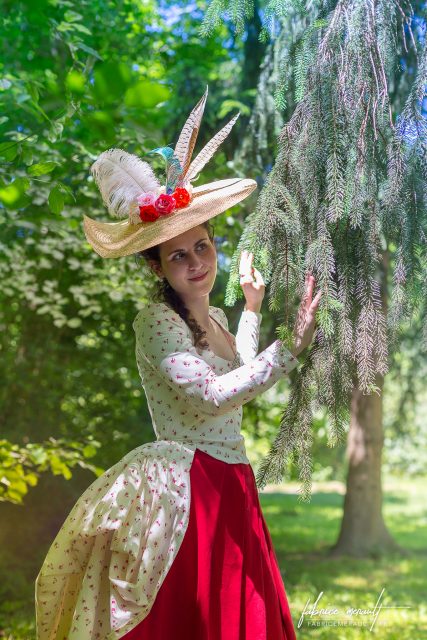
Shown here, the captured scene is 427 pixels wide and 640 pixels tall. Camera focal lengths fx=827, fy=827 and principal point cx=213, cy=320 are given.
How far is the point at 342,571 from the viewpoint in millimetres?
6109

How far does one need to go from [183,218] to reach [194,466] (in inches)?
24.0

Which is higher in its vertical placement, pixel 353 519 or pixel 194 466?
pixel 194 466

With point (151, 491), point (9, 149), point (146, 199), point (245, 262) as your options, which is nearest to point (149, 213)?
point (146, 199)

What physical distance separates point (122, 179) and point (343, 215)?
23.6 inches

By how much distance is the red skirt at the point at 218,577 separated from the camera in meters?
1.91

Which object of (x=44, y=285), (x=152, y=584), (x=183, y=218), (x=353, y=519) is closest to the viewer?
(x=152, y=584)

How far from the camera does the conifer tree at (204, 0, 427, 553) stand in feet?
6.50

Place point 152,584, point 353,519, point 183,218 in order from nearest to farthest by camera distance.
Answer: point 152,584, point 183,218, point 353,519

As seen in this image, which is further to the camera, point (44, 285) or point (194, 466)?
point (44, 285)

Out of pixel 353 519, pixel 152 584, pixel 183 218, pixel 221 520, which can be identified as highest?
pixel 183 218

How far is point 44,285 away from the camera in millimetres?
4035

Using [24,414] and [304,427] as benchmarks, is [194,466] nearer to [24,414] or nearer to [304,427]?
[304,427]

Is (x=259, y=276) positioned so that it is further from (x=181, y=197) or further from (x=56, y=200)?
(x=56, y=200)

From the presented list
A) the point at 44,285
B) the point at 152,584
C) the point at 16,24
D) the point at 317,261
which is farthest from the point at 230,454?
the point at 16,24
